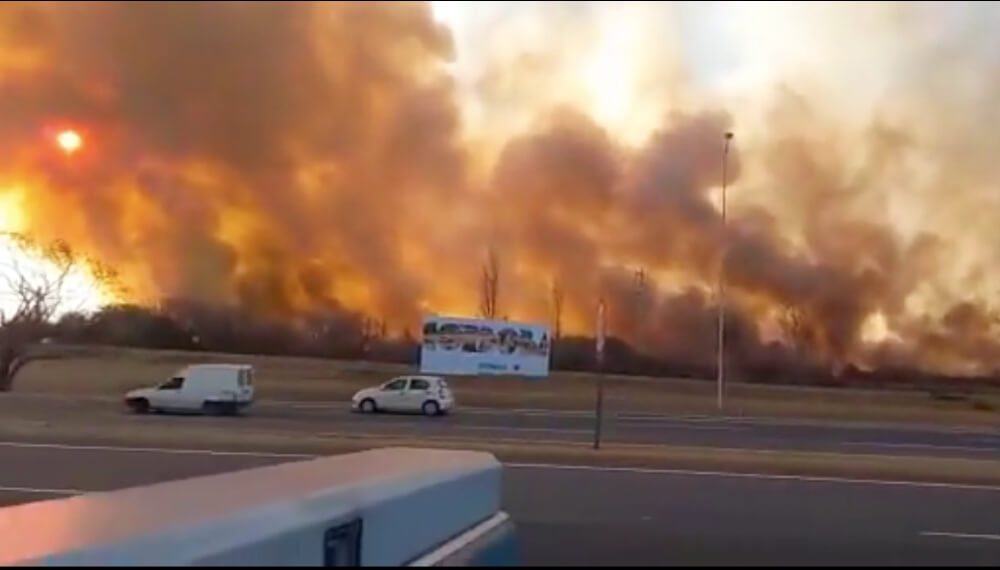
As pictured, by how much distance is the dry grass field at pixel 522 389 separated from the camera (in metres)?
20.8

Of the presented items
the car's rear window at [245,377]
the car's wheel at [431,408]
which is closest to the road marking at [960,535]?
the car's rear window at [245,377]

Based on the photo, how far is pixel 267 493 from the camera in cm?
197

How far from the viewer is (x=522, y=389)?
27.9 metres

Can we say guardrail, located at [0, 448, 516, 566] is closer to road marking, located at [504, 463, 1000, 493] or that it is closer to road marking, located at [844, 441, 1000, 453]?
road marking, located at [504, 463, 1000, 493]

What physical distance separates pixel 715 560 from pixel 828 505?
8.09 m

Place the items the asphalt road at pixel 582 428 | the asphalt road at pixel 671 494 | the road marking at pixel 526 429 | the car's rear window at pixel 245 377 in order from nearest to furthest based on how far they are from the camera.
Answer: the asphalt road at pixel 671 494
the asphalt road at pixel 582 428
the road marking at pixel 526 429
the car's rear window at pixel 245 377

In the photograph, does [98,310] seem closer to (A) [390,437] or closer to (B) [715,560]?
(A) [390,437]

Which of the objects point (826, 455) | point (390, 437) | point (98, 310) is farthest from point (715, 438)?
point (98, 310)

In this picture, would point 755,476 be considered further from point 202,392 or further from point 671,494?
point 202,392

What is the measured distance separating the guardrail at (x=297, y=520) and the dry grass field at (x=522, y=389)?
56.1ft

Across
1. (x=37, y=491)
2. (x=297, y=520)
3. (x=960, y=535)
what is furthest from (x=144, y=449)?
(x=297, y=520)

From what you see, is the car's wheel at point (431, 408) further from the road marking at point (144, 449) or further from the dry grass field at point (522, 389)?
the road marking at point (144, 449)

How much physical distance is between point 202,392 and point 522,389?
8.29 meters

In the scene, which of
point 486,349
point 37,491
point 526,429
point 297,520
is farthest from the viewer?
point 486,349
